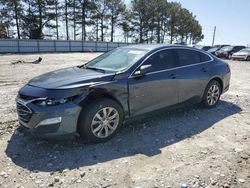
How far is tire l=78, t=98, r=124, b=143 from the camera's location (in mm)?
4074

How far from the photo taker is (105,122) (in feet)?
14.2

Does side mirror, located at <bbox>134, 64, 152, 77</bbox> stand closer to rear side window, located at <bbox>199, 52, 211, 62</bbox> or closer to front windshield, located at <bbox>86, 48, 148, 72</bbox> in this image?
front windshield, located at <bbox>86, 48, 148, 72</bbox>

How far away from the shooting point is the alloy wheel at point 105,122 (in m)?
4.20

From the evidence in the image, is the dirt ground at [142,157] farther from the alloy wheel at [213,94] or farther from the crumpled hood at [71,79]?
the crumpled hood at [71,79]

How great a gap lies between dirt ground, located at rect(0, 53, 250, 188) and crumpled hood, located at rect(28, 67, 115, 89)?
3.20 feet

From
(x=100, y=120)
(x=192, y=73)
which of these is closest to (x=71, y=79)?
(x=100, y=120)

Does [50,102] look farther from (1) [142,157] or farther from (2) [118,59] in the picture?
(2) [118,59]

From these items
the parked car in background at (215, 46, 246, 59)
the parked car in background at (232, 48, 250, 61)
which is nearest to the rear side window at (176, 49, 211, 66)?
the parked car in background at (232, 48, 250, 61)

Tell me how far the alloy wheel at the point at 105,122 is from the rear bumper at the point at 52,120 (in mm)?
349

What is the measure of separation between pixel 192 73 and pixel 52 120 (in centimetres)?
318

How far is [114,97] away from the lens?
4395mm

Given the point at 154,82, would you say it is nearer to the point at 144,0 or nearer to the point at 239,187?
the point at 239,187

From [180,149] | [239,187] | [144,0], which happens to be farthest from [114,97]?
[144,0]

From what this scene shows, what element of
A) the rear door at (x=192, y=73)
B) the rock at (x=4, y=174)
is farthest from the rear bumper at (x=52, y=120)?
the rear door at (x=192, y=73)
